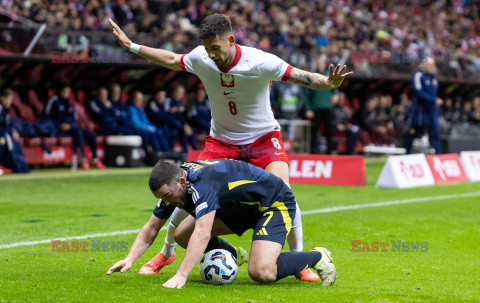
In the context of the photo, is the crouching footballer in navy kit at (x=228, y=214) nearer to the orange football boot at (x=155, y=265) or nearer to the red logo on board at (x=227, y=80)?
the orange football boot at (x=155, y=265)

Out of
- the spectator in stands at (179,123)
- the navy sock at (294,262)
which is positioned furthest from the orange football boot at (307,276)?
the spectator in stands at (179,123)

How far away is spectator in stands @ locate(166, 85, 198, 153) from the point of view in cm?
1997

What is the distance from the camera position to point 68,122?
17.6 m

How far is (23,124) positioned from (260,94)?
1151cm

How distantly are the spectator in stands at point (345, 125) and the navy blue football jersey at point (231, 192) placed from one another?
682 inches

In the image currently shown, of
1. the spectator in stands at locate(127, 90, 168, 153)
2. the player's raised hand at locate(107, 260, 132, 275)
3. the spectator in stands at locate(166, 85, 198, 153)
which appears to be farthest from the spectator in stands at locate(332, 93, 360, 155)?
the player's raised hand at locate(107, 260, 132, 275)

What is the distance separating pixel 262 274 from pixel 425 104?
37.1ft

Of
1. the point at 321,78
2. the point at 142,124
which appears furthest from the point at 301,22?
the point at 321,78

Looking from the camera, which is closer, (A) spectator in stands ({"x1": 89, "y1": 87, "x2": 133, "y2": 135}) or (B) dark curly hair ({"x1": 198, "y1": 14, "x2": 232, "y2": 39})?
(B) dark curly hair ({"x1": 198, "y1": 14, "x2": 232, "y2": 39})

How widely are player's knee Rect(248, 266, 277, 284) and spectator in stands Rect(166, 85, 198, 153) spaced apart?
14.4 metres

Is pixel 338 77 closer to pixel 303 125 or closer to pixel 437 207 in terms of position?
pixel 437 207

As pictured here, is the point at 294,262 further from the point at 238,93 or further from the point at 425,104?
the point at 425,104

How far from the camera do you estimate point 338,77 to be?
623 centimetres

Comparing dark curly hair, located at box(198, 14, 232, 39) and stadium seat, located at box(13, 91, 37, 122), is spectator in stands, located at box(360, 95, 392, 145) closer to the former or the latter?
stadium seat, located at box(13, 91, 37, 122)
